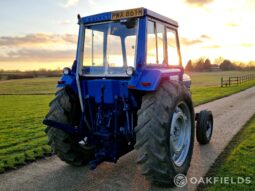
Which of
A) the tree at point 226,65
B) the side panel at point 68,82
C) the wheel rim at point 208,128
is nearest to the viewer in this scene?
the side panel at point 68,82

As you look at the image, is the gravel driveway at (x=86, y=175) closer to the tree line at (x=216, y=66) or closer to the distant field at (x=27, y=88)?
the distant field at (x=27, y=88)

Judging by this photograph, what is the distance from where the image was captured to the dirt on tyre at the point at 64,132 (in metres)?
5.46

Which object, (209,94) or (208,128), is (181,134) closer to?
(208,128)

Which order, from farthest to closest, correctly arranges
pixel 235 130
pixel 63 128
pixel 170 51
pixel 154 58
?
1. pixel 235 130
2. pixel 170 51
3. pixel 154 58
4. pixel 63 128

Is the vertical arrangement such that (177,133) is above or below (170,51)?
below

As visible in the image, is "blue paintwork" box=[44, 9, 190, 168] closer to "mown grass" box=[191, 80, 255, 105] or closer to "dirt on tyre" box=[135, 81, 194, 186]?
"dirt on tyre" box=[135, 81, 194, 186]

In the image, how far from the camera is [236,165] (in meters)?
5.64

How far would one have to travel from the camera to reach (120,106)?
5.07 meters

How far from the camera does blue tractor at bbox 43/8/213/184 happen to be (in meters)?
4.51

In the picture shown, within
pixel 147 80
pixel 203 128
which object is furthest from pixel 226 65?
pixel 147 80

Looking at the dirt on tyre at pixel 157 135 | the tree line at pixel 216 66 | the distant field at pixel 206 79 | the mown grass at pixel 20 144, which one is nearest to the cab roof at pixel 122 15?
the dirt on tyre at pixel 157 135

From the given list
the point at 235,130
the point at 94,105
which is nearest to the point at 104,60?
the point at 94,105

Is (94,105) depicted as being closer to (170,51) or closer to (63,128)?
(63,128)

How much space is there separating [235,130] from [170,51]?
13.5 feet
